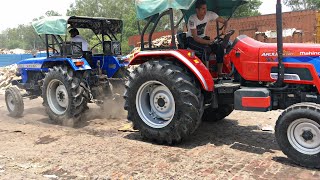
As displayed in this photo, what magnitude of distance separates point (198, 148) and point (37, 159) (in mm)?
2306

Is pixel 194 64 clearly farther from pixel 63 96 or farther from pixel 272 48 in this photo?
pixel 63 96

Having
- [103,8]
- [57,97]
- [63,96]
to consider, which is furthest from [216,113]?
[103,8]

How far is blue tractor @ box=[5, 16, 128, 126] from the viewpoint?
7.29m

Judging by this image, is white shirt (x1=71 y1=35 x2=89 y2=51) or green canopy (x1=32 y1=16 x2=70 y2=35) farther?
white shirt (x1=71 y1=35 x2=89 y2=51)

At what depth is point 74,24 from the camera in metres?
8.28

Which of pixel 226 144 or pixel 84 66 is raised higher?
pixel 84 66

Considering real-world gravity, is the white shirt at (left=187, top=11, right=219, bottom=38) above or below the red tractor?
above

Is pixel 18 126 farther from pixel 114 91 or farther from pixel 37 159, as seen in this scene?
pixel 37 159

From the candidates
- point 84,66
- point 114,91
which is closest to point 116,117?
point 114,91

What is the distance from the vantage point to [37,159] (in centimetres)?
493

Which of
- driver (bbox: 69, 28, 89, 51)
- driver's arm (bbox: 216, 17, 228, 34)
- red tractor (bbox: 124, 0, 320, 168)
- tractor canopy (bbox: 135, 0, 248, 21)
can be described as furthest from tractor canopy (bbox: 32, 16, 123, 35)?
driver's arm (bbox: 216, 17, 228, 34)

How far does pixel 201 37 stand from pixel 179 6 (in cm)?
81

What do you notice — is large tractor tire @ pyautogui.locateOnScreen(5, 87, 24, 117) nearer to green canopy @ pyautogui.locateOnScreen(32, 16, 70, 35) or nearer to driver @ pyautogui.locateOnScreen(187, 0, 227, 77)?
green canopy @ pyautogui.locateOnScreen(32, 16, 70, 35)

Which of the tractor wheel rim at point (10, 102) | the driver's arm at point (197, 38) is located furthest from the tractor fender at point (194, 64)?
the tractor wheel rim at point (10, 102)
